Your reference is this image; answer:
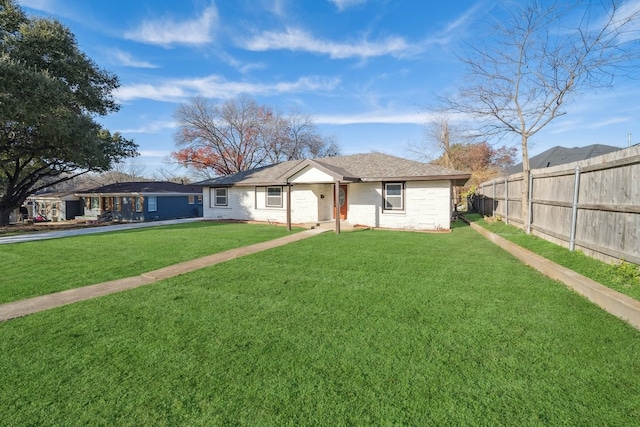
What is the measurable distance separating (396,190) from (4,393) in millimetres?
12826

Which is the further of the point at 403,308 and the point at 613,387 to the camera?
the point at 403,308

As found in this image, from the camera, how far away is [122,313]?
164 inches

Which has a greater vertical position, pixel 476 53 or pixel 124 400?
pixel 476 53

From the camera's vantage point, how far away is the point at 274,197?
16438mm

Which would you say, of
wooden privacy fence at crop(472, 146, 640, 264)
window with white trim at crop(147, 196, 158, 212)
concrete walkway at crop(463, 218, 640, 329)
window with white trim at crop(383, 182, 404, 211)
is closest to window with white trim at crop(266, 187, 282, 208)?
window with white trim at crop(383, 182, 404, 211)

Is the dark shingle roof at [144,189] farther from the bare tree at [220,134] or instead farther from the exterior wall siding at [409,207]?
the exterior wall siding at [409,207]

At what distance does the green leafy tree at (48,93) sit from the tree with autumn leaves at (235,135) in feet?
39.2

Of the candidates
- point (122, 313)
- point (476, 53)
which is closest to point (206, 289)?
point (122, 313)

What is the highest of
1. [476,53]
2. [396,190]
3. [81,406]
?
[476,53]

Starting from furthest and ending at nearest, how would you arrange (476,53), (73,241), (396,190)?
(396,190) < (476,53) < (73,241)

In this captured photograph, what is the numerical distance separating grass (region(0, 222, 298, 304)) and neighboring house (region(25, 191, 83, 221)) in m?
21.9

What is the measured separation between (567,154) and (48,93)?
32255 mm

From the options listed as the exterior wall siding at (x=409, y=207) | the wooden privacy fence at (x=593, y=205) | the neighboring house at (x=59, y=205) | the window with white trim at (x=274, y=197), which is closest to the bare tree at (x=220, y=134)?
the neighboring house at (x=59, y=205)

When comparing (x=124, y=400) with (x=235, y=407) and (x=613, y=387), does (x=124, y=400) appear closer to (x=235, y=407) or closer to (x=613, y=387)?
(x=235, y=407)
